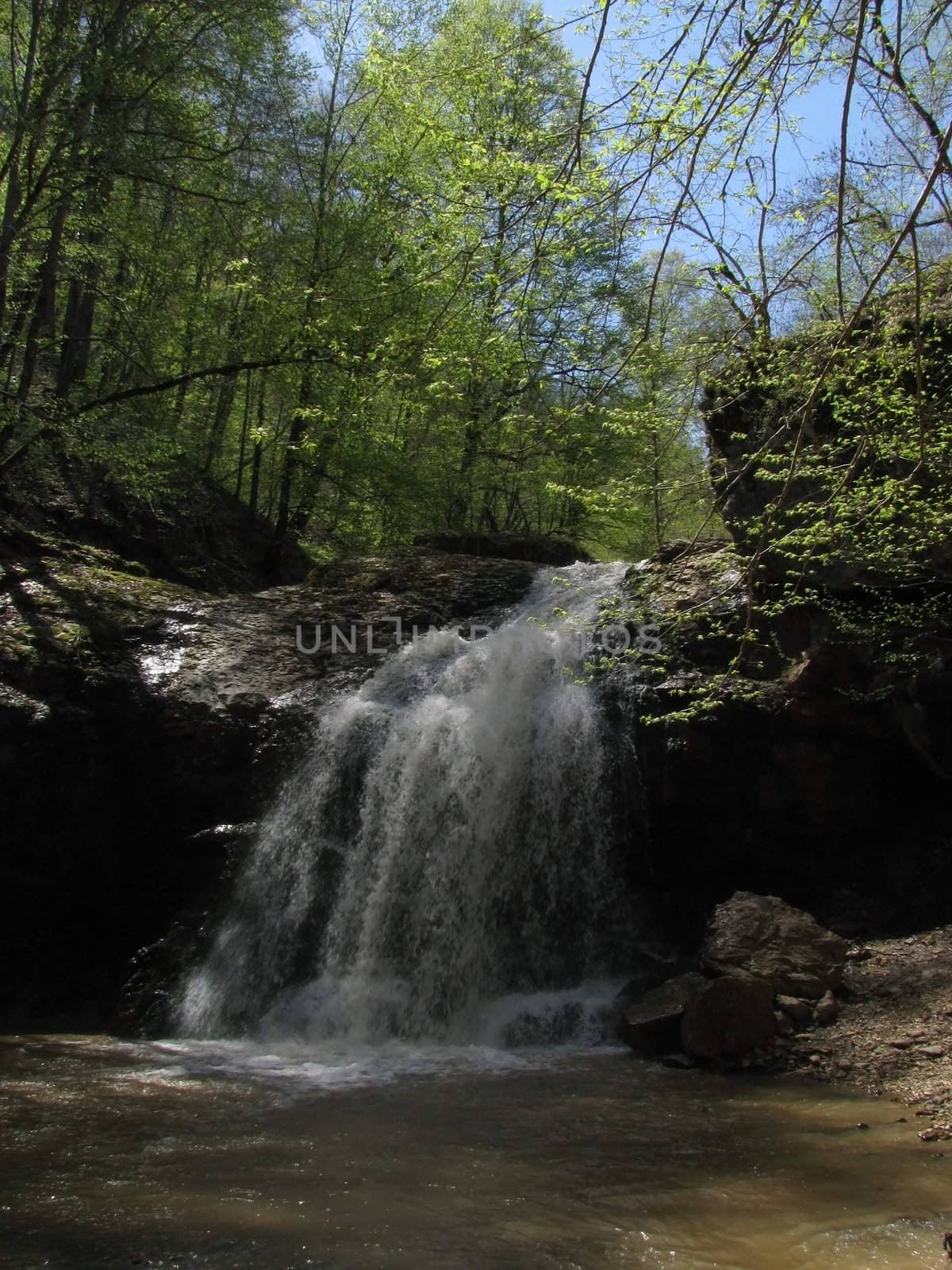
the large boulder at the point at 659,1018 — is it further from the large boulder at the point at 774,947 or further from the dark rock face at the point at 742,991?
the large boulder at the point at 774,947

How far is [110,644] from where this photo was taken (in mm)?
9523

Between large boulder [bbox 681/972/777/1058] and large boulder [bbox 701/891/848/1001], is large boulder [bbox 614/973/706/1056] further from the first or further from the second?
large boulder [bbox 701/891/848/1001]

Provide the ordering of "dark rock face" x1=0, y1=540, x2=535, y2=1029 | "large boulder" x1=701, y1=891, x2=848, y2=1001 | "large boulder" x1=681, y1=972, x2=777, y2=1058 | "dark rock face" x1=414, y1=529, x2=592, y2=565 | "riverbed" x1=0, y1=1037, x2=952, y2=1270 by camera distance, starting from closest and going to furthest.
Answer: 1. "riverbed" x1=0, y1=1037, x2=952, y2=1270
2. "large boulder" x1=681, y1=972, x2=777, y2=1058
3. "large boulder" x1=701, y1=891, x2=848, y2=1001
4. "dark rock face" x1=0, y1=540, x2=535, y2=1029
5. "dark rock face" x1=414, y1=529, x2=592, y2=565

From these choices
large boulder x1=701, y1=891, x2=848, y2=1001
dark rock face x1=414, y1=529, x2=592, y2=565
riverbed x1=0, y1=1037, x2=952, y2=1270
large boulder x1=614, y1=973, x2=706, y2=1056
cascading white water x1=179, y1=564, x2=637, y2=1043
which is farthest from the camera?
dark rock face x1=414, y1=529, x2=592, y2=565

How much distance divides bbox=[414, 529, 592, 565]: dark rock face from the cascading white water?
4.48 metres

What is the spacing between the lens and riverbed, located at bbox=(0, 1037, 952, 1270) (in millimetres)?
3439

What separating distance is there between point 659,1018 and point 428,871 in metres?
2.50

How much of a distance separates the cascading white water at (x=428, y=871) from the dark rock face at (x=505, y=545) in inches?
176

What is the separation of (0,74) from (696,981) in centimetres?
1058

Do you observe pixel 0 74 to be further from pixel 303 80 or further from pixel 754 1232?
pixel 754 1232

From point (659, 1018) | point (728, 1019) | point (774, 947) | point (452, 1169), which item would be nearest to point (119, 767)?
point (659, 1018)

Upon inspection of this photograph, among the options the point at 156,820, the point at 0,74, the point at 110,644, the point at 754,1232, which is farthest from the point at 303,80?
the point at 754,1232

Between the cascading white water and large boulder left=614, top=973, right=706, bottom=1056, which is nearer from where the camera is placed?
large boulder left=614, top=973, right=706, bottom=1056

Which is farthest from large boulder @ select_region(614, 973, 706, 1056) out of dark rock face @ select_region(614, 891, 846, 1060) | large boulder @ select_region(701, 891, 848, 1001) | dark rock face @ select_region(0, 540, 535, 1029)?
dark rock face @ select_region(0, 540, 535, 1029)
